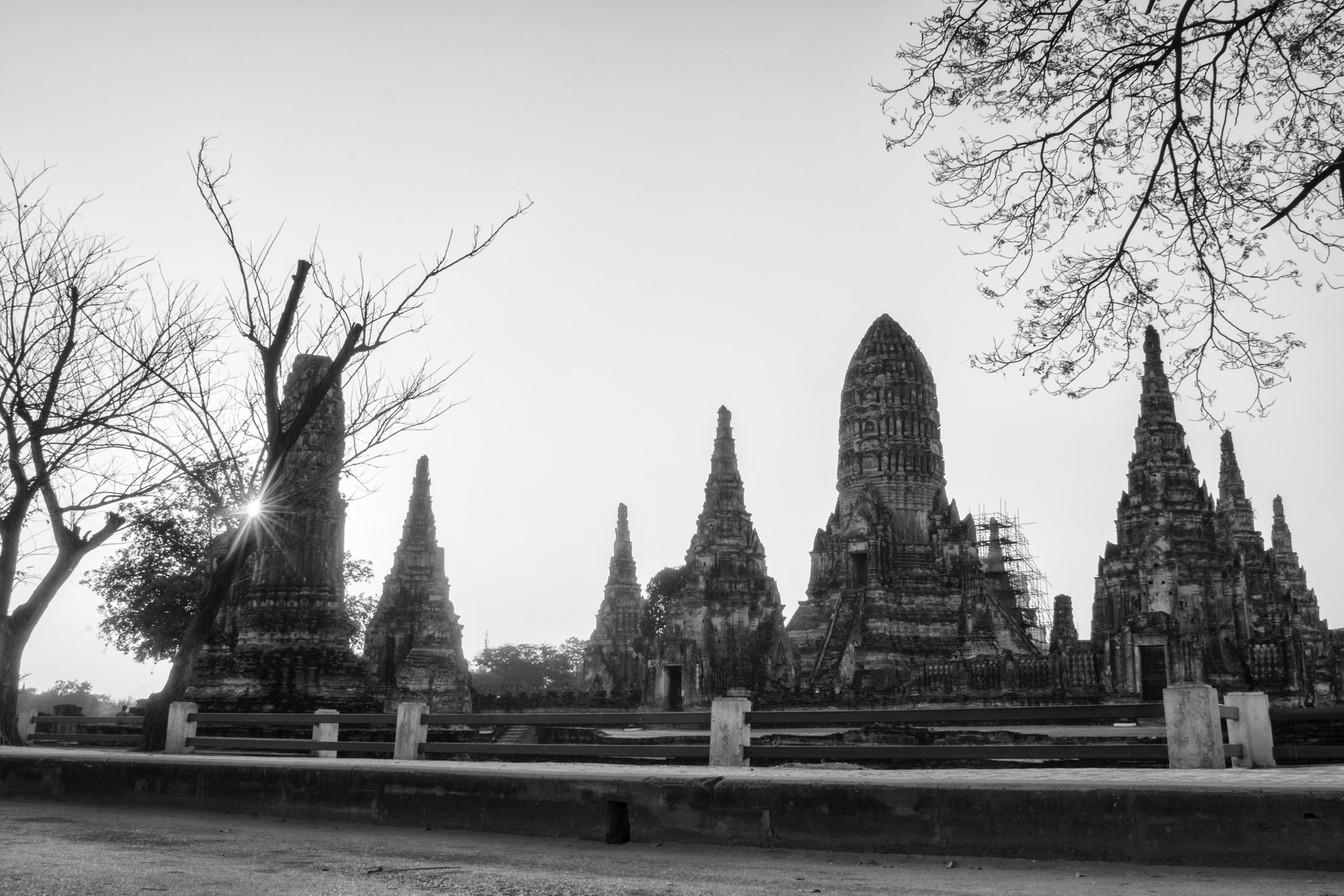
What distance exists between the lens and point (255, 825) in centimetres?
959

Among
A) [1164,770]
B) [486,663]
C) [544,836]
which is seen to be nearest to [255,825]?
[544,836]

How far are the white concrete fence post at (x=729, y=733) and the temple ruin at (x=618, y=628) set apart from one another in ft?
132

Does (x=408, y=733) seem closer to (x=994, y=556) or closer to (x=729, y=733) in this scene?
(x=729, y=733)

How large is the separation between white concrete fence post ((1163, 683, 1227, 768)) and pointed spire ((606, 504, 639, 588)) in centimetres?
4788

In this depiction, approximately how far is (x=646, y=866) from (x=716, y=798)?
1.00 meters

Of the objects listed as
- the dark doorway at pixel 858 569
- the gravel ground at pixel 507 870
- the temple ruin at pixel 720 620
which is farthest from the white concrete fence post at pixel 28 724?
the dark doorway at pixel 858 569

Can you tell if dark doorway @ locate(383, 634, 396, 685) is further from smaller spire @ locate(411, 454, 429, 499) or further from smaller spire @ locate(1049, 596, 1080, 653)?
smaller spire @ locate(1049, 596, 1080, 653)

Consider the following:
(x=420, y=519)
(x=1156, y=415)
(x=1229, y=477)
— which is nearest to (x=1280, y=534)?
(x=1229, y=477)

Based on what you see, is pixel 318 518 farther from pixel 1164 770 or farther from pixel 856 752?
pixel 1164 770

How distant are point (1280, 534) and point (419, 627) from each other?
43.5m

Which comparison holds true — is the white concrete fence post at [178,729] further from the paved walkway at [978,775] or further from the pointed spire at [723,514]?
the pointed spire at [723,514]

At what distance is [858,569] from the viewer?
46969 millimetres

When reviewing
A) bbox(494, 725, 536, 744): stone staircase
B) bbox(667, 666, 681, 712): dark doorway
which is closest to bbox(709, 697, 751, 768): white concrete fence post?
bbox(494, 725, 536, 744): stone staircase

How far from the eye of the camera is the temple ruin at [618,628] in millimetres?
53094
